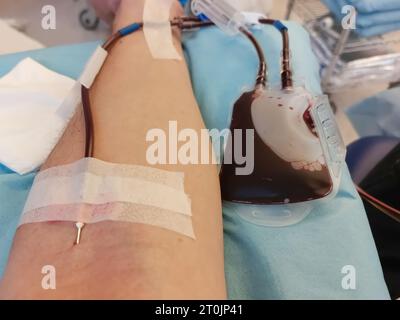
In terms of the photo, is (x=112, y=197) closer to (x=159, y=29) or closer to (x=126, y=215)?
(x=126, y=215)

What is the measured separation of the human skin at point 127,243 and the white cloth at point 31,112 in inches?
2.5

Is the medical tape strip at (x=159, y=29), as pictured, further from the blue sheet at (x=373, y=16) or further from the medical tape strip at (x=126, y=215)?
the blue sheet at (x=373, y=16)

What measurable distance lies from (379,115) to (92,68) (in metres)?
0.96

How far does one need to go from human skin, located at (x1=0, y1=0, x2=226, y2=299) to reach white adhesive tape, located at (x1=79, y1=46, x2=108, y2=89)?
34 millimetres

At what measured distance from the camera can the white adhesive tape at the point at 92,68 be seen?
74cm

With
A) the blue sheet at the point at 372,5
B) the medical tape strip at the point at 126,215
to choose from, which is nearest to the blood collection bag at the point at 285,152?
the medical tape strip at the point at 126,215

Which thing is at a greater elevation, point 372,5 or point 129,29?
point 372,5

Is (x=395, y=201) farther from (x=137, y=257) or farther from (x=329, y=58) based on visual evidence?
(x=329, y=58)

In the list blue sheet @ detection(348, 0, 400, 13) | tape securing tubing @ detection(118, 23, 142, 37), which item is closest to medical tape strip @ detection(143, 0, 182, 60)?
tape securing tubing @ detection(118, 23, 142, 37)

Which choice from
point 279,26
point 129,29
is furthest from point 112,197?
point 279,26

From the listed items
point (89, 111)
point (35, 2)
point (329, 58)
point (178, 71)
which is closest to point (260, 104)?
point (178, 71)

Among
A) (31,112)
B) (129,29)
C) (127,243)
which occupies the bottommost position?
(127,243)

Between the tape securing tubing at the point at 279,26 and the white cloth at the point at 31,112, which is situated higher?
the tape securing tubing at the point at 279,26

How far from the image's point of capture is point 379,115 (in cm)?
130
